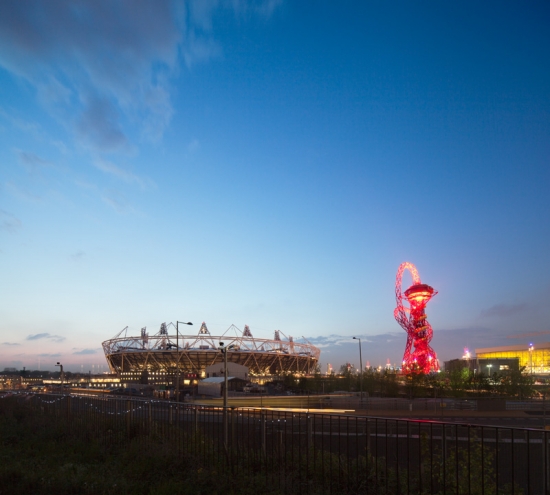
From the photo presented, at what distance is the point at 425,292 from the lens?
281 ft

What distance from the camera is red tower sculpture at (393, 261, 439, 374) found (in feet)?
274

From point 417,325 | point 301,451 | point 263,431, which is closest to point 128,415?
point 263,431

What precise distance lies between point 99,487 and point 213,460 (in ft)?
7.13

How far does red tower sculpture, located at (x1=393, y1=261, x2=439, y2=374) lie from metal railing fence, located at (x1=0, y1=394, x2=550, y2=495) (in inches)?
2723

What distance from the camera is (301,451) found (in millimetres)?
9906

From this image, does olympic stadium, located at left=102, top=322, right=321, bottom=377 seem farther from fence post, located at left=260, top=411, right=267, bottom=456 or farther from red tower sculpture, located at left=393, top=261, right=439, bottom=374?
fence post, located at left=260, top=411, right=267, bottom=456

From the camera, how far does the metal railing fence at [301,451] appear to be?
7863mm

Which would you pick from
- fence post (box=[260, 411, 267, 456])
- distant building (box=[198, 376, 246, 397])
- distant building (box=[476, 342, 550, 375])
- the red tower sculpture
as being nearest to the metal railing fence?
fence post (box=[260, 411, 267, 456])

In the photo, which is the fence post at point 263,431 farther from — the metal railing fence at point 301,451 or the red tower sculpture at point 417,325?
the red tower sculpture at point 417,325

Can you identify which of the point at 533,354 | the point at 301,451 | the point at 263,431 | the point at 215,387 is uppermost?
the point at 263,431

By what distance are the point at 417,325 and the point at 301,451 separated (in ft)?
259

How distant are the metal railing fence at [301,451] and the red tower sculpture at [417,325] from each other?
227 feet

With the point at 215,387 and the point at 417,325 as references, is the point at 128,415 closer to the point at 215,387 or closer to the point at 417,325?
the point at 215,387

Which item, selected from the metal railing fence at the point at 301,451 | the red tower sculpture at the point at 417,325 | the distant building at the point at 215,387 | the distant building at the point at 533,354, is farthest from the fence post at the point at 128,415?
the distant building at the point at 533,354
